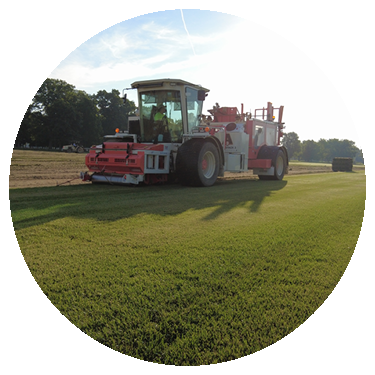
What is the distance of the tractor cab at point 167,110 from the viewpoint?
8.87 meters

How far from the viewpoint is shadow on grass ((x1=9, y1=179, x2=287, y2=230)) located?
4918mm

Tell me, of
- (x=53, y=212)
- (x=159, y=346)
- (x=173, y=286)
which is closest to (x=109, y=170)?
(x=53, y=212)

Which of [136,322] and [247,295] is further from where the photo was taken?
[247,295]

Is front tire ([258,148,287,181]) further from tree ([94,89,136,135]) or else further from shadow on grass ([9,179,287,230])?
tree ([94,89,136,135])

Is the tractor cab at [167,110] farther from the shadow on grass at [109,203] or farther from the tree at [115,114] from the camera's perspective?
the shadow on grass at [109,203]

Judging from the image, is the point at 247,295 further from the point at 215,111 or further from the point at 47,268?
the point at 215,111

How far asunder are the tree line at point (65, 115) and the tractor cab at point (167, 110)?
18.7 inches

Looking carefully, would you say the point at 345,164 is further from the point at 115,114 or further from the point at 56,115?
the point at 115,114

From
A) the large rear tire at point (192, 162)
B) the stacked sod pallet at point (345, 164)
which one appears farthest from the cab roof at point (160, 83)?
the stacked sod pallet at point (345, 164)

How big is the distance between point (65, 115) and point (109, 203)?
175cm

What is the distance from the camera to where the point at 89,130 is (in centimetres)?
788

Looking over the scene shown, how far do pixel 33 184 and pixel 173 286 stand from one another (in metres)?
7.20

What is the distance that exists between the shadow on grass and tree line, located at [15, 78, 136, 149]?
3.35ft

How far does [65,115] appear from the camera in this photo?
5.89m
